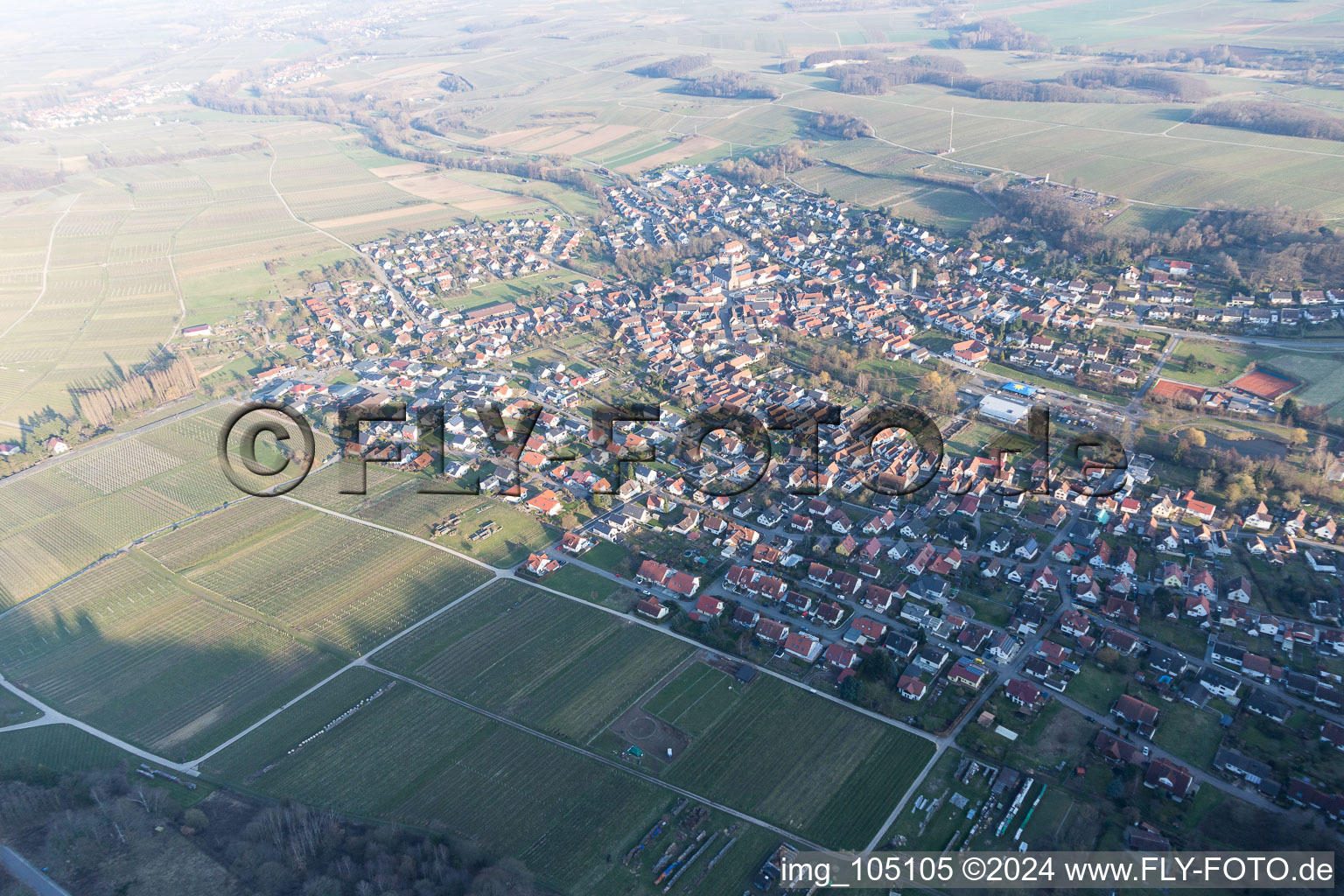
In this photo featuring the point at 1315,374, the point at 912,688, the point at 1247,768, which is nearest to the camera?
the point at 1247,768

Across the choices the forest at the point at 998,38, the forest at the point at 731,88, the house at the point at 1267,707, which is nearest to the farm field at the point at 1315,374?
the house at the point at 1267,707

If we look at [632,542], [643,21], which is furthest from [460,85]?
[632,542]

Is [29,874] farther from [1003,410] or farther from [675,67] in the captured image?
[675,67]

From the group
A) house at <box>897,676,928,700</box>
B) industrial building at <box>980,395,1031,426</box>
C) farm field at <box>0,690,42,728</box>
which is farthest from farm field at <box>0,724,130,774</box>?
industrial building at <box>980,395,1031,426</box>

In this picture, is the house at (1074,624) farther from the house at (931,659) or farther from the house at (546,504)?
the house at (546,504)

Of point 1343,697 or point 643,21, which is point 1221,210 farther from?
point 643,21

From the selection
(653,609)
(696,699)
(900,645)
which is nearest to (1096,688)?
(900,645)

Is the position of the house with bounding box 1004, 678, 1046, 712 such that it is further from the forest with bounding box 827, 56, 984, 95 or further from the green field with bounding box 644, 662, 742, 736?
the forest with bounding box 827, 56, 984, 95
